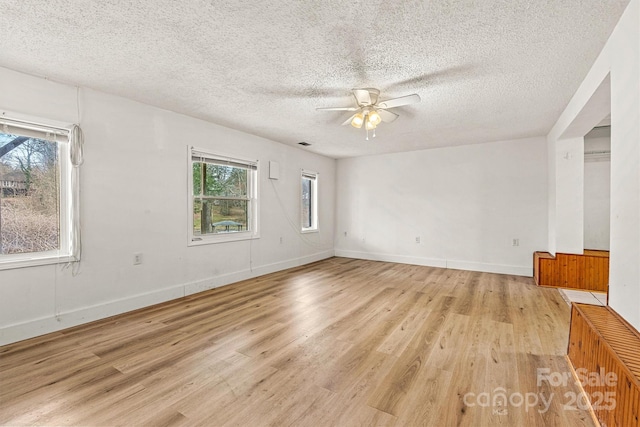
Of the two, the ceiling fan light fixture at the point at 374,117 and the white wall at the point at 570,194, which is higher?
the ceiling fan light fixture at the point at 374,117

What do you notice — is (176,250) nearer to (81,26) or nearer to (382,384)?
(81,26)

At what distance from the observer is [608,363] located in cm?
144

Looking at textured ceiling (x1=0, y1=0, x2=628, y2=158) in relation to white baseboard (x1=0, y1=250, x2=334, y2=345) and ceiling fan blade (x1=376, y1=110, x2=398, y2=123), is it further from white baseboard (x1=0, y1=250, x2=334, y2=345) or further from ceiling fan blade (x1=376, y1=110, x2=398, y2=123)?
white baseboard (x1=0, y1=250, x2=334, y2=345)

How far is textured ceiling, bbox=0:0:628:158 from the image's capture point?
1.77 meters

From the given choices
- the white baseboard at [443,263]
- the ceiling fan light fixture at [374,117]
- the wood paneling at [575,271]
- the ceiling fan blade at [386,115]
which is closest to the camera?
the ceiling fan light fixture at [374,117]

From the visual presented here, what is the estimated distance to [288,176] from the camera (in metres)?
5.53

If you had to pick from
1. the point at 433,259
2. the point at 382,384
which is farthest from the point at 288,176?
the point at 382,384

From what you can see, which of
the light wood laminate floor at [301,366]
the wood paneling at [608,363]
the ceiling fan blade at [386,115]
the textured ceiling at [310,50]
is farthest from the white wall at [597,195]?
the ceiling fan blade at [386,115]

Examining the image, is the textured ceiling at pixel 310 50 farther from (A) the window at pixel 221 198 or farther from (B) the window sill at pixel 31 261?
(B) the window sill at pixel 31 261

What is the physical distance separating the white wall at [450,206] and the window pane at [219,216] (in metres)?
2.88

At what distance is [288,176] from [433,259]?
130 inches

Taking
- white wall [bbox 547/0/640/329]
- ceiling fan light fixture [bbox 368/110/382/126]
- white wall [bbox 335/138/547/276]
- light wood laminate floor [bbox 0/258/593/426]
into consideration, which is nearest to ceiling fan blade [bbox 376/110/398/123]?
ceiling fan light fixture [bbox 368/110/382/126]

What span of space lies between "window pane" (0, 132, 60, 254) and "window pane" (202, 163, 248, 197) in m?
1.66

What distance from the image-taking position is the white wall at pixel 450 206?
4945mm
